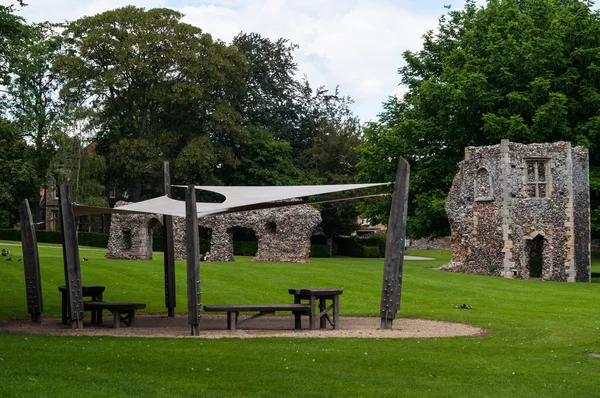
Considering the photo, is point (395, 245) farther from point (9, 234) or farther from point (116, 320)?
point (9, 234)

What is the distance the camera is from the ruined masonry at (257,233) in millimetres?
35656

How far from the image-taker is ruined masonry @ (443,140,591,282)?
3238cm

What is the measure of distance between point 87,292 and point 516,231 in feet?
69.5

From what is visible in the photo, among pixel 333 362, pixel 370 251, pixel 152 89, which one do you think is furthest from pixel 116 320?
pixel 370 251

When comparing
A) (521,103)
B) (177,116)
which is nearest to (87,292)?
(521,103)

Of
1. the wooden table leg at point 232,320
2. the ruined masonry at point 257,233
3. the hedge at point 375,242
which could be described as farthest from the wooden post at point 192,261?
the hedge at point 375,242

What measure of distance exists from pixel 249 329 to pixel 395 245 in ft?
9.52

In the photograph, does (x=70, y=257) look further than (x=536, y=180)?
No

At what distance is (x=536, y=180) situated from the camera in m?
33.0

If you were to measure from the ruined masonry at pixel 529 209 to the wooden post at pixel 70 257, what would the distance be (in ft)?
72.5

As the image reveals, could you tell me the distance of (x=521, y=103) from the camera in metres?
34.8

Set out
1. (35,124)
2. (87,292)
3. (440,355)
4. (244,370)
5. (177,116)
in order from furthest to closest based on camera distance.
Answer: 1. (35,124)
2. (177,116)
3. (87,292)
4. (440,355)
5. (244,370)

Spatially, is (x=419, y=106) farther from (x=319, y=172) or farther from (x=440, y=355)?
(x=440, y=355)

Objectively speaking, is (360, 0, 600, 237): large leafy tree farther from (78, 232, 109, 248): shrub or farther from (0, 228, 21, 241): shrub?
(0, 228, 21, 241): shrub
